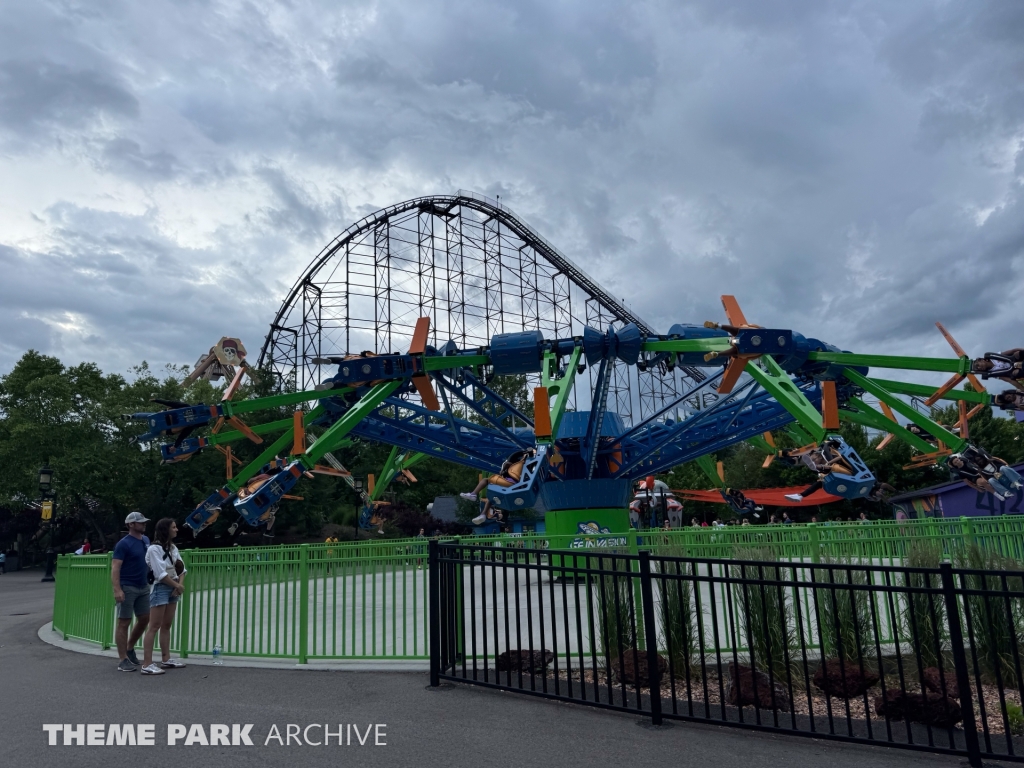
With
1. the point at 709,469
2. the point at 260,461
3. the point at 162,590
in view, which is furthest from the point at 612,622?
the point at 709,469

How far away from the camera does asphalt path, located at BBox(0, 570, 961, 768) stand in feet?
14.8

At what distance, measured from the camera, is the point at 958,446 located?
16125 mm

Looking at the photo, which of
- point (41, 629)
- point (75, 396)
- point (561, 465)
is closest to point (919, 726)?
point (41, 629)

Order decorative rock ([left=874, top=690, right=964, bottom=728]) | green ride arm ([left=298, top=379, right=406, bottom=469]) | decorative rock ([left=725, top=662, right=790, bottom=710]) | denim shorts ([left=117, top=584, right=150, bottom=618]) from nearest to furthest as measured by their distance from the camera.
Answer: decorative rock ([left=874, top=690, right=964, bottom=728])
decorative rock ([left=725, top=662, right=790, bottom=710])
denim shorts ([left=117, top=584, right=150, bottom=618])
green ride arm ([left=298, top=379, right=406, bottom=469])

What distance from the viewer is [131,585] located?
757 centimetres

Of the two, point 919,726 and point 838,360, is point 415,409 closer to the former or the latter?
point 838,360

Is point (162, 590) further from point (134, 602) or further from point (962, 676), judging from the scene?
point (962, 676)

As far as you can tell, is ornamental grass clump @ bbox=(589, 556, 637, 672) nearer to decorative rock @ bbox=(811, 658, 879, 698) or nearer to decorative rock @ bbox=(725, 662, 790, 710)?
decorative rock @ bbox=(725, 662, 790, 710)

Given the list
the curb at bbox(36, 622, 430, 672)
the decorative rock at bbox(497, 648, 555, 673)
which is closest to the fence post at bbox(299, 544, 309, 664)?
the curb at bbox(36, 622, 430, 672)

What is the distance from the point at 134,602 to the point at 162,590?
0.38 metres

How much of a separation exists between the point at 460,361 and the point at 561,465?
3488 mm

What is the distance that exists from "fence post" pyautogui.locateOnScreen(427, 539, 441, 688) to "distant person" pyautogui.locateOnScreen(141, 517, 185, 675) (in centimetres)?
276

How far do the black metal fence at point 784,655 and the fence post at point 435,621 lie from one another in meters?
0.01

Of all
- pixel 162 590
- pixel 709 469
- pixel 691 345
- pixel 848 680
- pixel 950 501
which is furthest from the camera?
pixel 950 501
